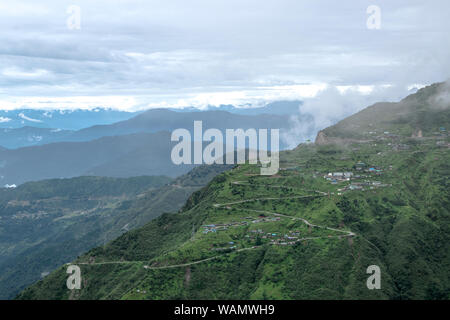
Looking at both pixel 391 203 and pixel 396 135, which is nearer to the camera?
pixel 391 203

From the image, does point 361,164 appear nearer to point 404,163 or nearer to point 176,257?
point 404,163

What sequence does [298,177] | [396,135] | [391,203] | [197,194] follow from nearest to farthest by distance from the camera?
[391,203]
[298,177]
[197,194]
[396,135]

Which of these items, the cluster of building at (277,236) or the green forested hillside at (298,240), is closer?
the green forested hillside at (298,240)

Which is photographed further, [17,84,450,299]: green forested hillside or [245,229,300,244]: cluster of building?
[245,229,300,244]: cluster of building

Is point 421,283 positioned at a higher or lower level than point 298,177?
lower

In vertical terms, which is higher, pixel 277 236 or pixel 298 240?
pixel 277 236

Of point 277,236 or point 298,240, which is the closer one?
point 298,240

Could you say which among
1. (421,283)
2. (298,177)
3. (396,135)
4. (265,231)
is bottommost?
(421,283)
